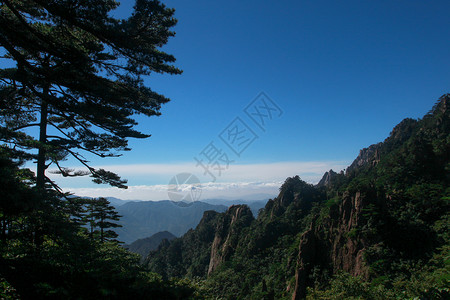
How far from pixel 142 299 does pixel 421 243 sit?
1424 centimetres

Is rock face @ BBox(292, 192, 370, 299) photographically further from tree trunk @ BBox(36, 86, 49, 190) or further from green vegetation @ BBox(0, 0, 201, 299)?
tree trunk @ BBox(36, 86, 49, 190)

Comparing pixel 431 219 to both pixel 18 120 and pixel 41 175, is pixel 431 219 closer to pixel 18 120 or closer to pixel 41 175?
pixel 41 175

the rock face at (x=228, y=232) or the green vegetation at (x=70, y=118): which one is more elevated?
the green vegetation at (x=70, y=118)

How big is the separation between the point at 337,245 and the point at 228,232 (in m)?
23.4

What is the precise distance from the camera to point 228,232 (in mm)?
35938

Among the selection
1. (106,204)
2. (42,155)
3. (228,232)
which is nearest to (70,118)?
(42,155)

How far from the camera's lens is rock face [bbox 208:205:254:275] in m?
31.8

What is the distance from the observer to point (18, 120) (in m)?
8.15

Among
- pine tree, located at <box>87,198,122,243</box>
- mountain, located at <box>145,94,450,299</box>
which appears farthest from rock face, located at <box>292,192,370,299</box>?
pine tree, located at <box>87,198,122,243</box>

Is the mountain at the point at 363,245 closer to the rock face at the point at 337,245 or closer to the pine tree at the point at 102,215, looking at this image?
the rock face at the point at 337,245

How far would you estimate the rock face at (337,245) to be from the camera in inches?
519

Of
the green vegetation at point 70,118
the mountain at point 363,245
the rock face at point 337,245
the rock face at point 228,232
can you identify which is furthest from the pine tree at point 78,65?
the rock face at point 228,232

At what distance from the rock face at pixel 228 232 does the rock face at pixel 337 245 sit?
56.9 ft

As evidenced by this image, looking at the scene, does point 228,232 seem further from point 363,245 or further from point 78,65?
point 78,65
